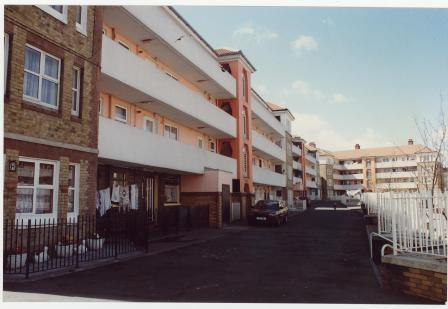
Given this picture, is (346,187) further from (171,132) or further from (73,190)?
(73,190)

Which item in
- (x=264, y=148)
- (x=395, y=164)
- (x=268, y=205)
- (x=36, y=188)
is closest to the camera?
(x=36, y=188)

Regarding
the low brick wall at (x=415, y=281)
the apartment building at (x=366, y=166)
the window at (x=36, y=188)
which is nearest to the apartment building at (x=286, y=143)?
the window at (x=36, y=188)

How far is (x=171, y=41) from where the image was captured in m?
20.8

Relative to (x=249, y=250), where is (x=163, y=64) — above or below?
above

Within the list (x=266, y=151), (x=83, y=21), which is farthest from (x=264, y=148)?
(x=83, y=21)

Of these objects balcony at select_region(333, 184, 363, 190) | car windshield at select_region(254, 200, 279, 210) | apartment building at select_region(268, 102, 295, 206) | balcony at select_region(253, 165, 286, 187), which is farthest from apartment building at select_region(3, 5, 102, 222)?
balcony at select_region(333, 184, 363, 190)

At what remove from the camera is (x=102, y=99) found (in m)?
17.6

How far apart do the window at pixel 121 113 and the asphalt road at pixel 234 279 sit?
7344 mm

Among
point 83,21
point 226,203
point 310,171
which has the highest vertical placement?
point 310,171

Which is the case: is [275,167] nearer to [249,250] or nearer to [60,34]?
[249,250]

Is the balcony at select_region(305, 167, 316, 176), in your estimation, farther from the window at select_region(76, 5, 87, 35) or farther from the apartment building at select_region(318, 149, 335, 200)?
the window at select_region(76, 5, 87, 35)

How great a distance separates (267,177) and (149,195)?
1997cm

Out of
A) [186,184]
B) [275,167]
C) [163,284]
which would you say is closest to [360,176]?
[275,167]

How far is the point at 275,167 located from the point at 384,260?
43339mm
